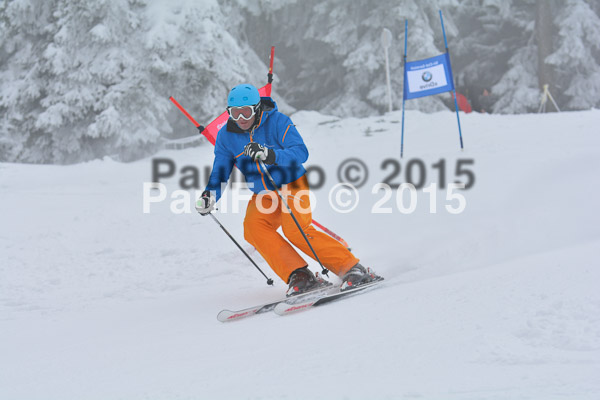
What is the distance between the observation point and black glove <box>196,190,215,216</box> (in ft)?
13.3

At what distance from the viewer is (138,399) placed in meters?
2.18

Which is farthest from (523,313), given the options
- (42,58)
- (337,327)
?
(42,58)

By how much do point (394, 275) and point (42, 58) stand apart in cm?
1337

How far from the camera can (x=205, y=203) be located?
4070mm

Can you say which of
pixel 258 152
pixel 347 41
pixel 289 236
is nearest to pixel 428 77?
pixel 289 236

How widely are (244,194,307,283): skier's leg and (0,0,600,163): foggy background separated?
10.6 meters

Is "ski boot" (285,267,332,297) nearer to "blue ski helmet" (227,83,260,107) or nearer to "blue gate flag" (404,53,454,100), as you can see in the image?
"blue ski helmet" (227,83,260,107)

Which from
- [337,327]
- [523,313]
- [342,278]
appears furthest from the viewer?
[342,278]

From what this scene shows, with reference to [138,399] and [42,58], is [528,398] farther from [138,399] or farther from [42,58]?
[42,58]

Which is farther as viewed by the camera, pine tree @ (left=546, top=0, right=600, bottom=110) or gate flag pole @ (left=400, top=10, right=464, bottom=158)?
pine tree @ (left=546, top=0, right=600, bottom=110)

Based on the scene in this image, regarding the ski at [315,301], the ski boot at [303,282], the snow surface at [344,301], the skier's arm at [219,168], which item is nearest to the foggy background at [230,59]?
the snow surface at [344,301]

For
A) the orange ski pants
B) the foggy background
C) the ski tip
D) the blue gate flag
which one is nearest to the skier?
the orange ski pants

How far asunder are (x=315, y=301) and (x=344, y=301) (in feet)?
0.60

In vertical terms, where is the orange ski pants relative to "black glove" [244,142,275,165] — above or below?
below
